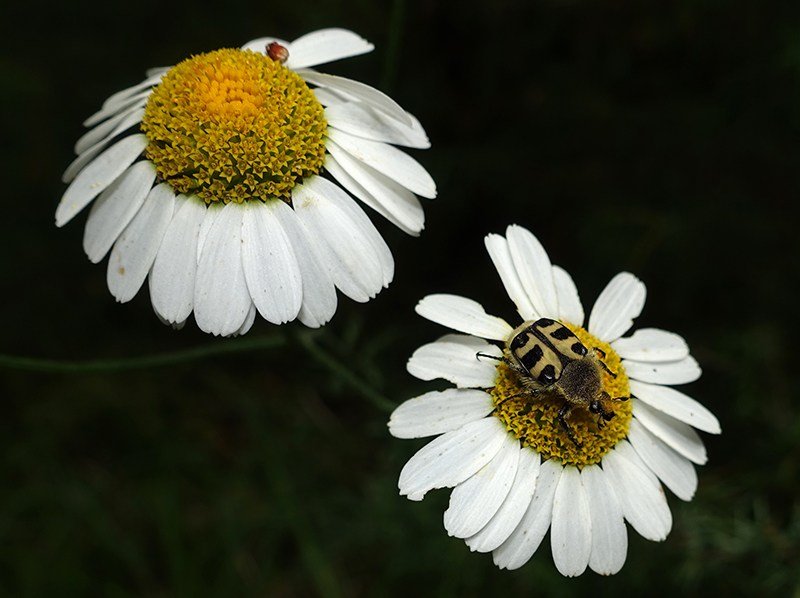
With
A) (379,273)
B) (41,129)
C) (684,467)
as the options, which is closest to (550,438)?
(684,467)

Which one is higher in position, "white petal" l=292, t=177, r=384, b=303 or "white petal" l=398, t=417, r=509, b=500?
"white petal" l=292, t=177, r=384, b=303

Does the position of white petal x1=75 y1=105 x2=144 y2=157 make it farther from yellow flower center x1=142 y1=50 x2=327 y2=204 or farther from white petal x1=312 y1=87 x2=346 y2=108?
white petal x1=312 y1=87 x2=346 y2=108

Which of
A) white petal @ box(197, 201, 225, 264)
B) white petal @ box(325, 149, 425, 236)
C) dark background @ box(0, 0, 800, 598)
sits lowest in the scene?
dark background @ box(0, 0, 800, 598)

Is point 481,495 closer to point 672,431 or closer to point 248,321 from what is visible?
point 672,431

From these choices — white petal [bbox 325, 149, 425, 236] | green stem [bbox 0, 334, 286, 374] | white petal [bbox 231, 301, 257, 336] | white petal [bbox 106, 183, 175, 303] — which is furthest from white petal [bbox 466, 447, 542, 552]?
white petal [bbox 106, 183, 175, 303]

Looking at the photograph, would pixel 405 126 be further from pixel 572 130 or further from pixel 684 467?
pixel 572 130

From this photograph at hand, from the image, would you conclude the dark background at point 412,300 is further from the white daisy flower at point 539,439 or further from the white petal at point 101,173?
the white petal at point 101,173
